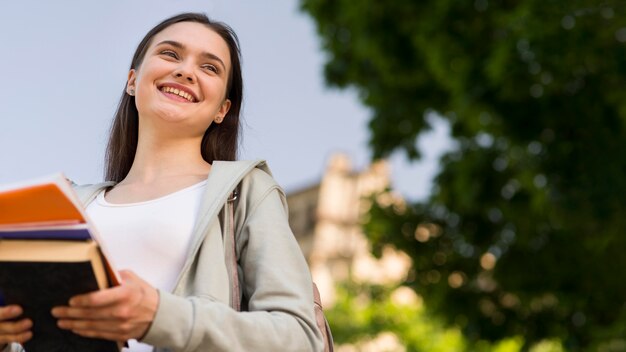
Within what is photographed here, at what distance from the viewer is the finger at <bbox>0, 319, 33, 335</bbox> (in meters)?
1.74

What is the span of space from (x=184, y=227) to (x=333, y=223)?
53.4 meters

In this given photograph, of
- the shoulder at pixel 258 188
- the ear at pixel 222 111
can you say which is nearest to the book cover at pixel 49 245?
Result: the shoulder at pixel 258 188

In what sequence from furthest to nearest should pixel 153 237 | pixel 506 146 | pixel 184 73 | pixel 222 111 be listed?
pixel 506 146 < pixel 222 111 < pixel 184 73 < pixel 153 237

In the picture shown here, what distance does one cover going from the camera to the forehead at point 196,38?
7.45 ft

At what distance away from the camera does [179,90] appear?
7.27 ft

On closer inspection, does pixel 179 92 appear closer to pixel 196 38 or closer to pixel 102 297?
pixel 196 38

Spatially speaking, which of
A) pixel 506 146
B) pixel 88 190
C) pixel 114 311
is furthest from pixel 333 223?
pixel 114 311

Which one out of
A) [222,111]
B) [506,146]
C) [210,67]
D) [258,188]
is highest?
[210,67]

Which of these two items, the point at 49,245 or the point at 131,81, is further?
the point at 131,81

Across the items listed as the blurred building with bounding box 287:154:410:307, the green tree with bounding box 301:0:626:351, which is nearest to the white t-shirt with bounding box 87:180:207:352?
the green tree with bounding box 301:0:626:351

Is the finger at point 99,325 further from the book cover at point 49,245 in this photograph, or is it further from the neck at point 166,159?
the neck at point 166,159

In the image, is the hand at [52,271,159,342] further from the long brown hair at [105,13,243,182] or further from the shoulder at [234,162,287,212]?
the long brown hair at [105,13,243,182]

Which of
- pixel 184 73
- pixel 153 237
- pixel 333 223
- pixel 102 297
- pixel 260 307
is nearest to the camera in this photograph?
pixel 102 297

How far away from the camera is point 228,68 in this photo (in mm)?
2340
